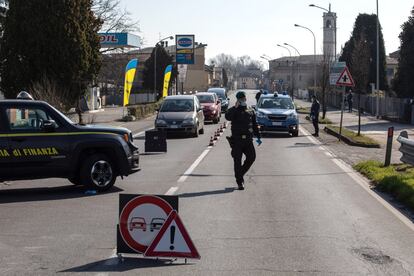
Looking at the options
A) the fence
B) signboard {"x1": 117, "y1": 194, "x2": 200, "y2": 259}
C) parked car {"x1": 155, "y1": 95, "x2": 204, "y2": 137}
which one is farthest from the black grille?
signboard {"x1": 117, "y1": 194, "x2": 200, "y2": 259}

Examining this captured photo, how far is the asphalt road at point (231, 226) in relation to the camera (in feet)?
21.9

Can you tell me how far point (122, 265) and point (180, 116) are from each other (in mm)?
19378

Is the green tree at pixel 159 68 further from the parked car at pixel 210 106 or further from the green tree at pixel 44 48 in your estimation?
the green tree at pixel 44 48

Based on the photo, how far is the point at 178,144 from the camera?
23266 mm

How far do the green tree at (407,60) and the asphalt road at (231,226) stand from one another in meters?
29.3

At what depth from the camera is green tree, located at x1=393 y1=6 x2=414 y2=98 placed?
138 feet

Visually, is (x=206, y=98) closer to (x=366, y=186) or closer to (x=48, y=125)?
(x=366, y=186)

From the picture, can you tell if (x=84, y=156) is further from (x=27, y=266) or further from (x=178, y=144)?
(x=178, y=144)

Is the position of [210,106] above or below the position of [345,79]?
below

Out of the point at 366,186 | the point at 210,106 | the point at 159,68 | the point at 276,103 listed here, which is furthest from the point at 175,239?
the point at 159,68

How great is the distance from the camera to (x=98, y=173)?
38.5ft

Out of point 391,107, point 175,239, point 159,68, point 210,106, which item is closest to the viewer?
point 175,239

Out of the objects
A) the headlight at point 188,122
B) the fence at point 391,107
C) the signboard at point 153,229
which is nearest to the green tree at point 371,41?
the fence at point 391,107

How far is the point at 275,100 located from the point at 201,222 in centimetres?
2039
